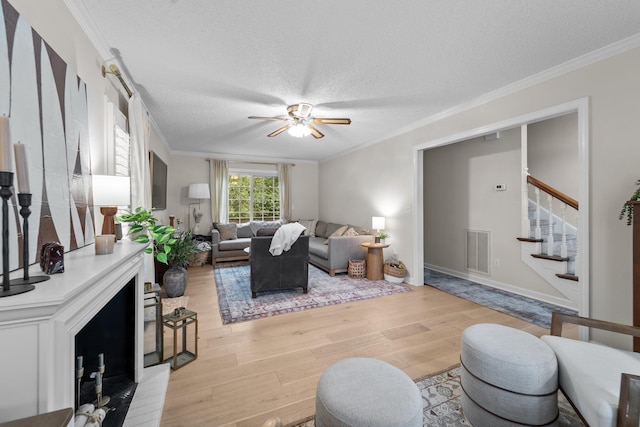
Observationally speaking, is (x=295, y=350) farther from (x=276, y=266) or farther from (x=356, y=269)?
(x=356, y=269)

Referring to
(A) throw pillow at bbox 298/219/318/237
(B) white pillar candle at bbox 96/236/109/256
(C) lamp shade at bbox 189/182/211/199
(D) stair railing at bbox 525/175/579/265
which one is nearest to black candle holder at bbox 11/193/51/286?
(B) white pillar candle at bbox 96/236/109/256

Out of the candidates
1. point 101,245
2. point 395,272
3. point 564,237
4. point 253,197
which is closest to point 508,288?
point 564,237

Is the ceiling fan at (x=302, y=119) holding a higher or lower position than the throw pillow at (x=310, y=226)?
higher

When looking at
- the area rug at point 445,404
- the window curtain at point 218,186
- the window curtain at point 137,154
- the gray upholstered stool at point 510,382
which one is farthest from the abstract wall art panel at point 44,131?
the window curtain at point 218,186

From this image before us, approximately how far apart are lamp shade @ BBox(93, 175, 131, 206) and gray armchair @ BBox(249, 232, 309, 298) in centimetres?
187

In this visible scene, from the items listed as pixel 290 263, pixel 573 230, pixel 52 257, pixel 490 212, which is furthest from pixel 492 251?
pixel 52 257

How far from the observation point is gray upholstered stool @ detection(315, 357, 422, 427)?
0.99 meters

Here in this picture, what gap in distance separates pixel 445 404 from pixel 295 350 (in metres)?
1.18

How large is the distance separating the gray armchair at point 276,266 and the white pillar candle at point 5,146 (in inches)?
106

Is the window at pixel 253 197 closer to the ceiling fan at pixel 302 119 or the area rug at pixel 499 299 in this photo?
the ceiling fan at pixel 302 119

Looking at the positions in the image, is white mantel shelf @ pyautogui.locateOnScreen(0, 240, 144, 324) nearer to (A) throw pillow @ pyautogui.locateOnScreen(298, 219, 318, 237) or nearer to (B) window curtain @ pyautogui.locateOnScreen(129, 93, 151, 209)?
(B) window curtain @ pyautogui.locateOnScreen(129, 93, 151, 209)

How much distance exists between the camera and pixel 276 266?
11.5ft

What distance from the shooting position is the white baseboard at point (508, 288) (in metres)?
3.21

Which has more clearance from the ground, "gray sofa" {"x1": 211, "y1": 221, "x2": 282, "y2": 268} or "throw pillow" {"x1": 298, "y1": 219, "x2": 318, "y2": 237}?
"throw pillow" {"x1": 298, "y1": 219, "x2": 318, "y2": 237}
